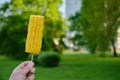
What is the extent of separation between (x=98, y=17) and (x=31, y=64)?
31.4 meters

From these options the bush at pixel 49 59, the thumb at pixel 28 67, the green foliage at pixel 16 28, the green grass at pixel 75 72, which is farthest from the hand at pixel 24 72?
the green foliage at pixel 16 28

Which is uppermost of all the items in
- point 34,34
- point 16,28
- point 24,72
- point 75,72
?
point 34,34

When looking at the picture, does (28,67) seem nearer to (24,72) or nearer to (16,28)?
(24,72)

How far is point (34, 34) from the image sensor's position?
2.04 meters

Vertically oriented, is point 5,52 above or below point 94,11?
below

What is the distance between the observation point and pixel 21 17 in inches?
1148

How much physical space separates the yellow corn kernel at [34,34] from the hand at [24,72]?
6.7 inches

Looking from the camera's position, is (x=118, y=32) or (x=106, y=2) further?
(x=118, y=32)

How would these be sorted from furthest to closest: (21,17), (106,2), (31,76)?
(106,2), (21,17), (31,76)

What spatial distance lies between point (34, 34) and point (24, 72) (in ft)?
0.86

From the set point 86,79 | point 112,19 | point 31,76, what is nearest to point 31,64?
point 31,76

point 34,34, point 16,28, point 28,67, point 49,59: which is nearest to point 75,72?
point 49,59

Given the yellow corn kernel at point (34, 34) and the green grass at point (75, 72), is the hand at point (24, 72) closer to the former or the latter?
the yellow corn kernel at point (34, 34)

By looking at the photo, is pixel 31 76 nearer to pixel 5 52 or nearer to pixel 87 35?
pixel 5 52
